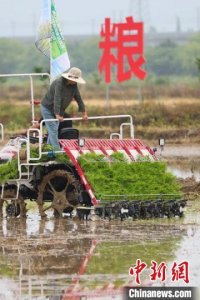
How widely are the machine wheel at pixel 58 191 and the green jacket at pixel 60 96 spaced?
90cm

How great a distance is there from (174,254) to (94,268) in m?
1.14

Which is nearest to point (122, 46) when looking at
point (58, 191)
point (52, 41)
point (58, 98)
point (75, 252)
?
point (52, 41)

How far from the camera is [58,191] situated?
65.5 feet

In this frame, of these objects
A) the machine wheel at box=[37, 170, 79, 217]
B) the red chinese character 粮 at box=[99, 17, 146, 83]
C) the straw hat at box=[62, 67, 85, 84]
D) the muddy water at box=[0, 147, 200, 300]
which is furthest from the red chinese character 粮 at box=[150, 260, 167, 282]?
the red chinese character 粮 at box=[99, 17, 146, 83]

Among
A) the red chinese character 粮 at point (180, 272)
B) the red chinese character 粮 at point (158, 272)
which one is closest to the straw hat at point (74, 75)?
the red chinese character 粮 at point (158, 272)

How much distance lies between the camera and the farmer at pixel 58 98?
19.6 metres

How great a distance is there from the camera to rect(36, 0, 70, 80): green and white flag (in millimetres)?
21375

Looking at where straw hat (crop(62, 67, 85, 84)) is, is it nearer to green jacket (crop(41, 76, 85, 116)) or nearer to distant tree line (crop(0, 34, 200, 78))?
green jacket (crop(41, 76, 85, 116))

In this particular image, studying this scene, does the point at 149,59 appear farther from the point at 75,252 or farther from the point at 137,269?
the point at 137,269

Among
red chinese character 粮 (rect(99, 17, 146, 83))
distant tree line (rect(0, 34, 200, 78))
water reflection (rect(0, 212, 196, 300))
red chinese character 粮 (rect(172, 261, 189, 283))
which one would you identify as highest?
red chinese character 粮 (rect(99, 17, 146, 83))

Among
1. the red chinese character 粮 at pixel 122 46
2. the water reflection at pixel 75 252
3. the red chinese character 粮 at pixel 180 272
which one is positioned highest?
the red chinese character 粮 at pixel 122 46

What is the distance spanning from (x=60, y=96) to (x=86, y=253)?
440cm

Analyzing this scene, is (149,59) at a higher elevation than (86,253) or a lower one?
lower

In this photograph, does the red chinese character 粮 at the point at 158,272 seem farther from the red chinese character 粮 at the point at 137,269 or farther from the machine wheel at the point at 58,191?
the machine wheel at the point at 58,191
